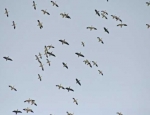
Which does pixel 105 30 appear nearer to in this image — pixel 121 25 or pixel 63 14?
pixel 121 25

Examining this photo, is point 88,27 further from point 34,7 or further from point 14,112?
point 14,112

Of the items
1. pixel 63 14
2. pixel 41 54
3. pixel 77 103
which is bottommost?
pixel 77 103

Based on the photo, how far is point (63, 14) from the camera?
55.8 meters

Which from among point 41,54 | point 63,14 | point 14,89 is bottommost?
point 14,89

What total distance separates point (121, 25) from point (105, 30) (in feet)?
11.1

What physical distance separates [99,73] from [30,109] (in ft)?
47.6

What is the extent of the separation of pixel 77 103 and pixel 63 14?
16258 mm

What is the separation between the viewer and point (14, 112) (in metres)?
57.9

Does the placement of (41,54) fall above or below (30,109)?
above

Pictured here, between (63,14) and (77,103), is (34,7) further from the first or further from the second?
(77,103)

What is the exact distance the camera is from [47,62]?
57.0 metres

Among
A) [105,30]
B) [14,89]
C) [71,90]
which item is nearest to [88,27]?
[105,30]

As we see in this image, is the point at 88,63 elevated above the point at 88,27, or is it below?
below

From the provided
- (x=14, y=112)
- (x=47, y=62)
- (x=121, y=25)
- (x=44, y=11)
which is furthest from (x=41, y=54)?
(x=121, y=25)
